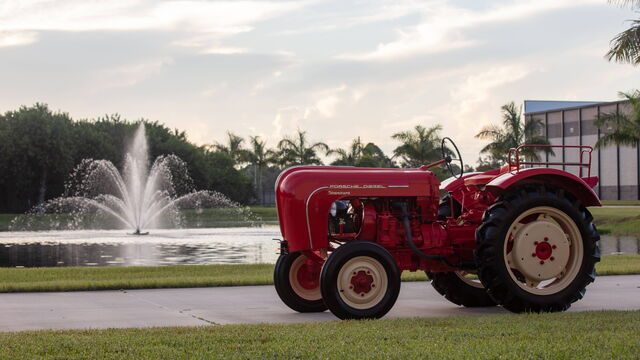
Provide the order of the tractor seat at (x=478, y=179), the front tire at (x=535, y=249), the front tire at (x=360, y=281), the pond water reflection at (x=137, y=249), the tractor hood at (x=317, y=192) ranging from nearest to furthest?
the front tire at (x=360, y=281)
the tractor hood at (x=317, y=192)
the front tire at (x=535, y=249)
the tractor seat at (x=478, y=179)
the pond water reflection at (x=137, y=249)

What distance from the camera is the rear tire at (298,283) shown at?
10219mm

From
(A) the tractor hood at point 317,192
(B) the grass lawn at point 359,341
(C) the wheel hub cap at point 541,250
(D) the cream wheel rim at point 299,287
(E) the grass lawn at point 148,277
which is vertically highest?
(A) the tractor hood at point 317,192

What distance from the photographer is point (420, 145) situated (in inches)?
2628

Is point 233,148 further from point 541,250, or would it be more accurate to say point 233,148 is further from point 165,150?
point 541,250

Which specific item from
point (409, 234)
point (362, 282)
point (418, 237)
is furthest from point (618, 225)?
point (362, 282)

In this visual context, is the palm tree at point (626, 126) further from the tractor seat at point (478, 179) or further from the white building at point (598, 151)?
the tractor seat at point (478, 179)

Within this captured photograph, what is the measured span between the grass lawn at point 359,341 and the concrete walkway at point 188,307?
1132mm

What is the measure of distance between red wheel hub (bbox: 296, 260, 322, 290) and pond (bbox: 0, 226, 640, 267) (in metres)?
10.1

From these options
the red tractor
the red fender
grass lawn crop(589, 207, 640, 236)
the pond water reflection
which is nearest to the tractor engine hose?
the red tractor

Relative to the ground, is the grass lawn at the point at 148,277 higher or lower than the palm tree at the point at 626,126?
lower

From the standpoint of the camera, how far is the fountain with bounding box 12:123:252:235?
4450cm

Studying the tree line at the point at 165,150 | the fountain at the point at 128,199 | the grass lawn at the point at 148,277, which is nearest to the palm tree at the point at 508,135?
the tree line at the point at 165,150

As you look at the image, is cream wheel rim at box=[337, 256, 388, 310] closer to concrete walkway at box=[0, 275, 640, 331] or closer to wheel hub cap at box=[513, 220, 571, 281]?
concrete walkway at box=[0, 275, 640, 331]

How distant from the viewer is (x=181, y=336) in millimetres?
7445
